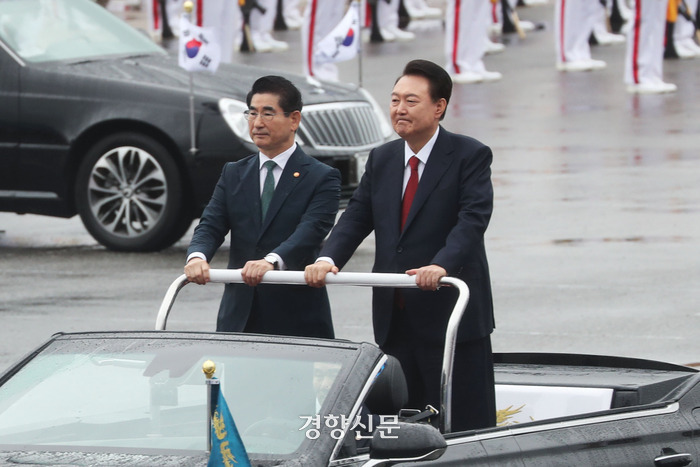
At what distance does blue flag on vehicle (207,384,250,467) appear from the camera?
4156mm

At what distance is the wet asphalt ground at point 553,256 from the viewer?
31.7 feet

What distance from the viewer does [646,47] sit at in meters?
21.8

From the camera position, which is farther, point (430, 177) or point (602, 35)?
point (602, 35)

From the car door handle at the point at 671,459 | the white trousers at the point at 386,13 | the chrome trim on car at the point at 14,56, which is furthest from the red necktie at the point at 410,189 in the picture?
the white trousers at the point at 386,13

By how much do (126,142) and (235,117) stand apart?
77 centimetres

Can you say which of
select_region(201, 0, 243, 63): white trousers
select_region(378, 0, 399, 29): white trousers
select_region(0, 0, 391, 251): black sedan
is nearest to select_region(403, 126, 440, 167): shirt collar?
select_region(0, 0, 391, 251): black sedan

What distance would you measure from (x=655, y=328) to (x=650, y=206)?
171 inches

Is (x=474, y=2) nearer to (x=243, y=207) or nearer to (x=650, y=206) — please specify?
(x=650, y=206)

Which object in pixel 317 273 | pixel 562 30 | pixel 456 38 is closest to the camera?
pixel 317 273

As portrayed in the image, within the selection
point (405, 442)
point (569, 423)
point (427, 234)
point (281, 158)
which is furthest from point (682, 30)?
point (405, 442)

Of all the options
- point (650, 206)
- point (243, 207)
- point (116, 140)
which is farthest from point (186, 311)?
point (650, 206)

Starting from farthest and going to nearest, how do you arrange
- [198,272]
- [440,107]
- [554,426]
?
[440,107] < [198,272] < [554,426]

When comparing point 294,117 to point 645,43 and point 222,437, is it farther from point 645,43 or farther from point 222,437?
point 645,43

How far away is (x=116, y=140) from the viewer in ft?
39.6
